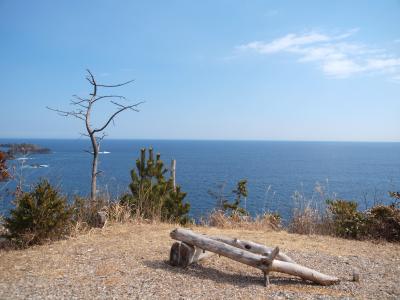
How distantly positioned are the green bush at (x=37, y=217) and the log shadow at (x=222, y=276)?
7.05 ft

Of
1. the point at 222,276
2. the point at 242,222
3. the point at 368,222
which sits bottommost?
the point at 242,222

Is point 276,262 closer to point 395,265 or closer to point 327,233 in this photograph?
point 395,265

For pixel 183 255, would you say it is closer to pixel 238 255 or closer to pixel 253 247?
pixel 238 255

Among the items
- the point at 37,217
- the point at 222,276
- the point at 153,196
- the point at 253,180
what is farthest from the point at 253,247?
the point at 253,180

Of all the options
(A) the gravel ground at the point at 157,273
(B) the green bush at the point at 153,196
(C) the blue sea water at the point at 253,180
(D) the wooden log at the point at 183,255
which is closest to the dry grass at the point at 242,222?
(B) the green bush at the point at 153,196

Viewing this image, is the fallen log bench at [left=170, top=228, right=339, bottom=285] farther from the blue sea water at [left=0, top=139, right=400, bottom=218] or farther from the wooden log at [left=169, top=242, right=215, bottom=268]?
the blue sea water at [left=0, top=139, right=400, bottom=218]

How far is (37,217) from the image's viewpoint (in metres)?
6.51

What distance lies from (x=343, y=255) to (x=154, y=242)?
139 inches

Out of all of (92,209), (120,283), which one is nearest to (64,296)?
(120,283)

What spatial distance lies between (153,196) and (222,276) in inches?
191

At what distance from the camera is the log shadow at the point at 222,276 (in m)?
5.15

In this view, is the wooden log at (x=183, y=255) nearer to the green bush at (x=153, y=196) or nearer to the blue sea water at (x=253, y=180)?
the blue sea water at (x=253, y=180)

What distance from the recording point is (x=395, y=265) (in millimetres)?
6293

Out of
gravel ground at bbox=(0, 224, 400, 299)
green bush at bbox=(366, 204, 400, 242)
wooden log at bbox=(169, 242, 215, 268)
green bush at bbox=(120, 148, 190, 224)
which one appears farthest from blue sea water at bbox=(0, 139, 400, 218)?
wooden log at bbox=(169, 242, 215, 268)
